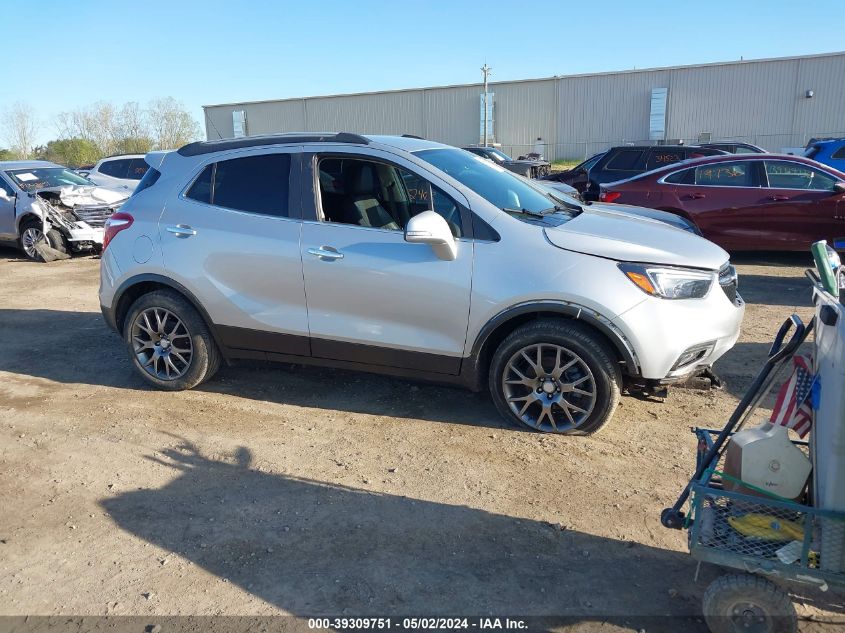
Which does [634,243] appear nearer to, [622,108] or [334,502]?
[334,502]

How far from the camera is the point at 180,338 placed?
5.26m

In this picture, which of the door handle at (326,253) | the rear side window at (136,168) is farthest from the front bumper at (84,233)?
the door handle at (326,253)

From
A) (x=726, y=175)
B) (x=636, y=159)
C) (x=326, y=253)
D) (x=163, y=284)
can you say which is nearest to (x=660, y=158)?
(x=636, y=159)

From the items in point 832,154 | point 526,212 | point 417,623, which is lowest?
point 417,623

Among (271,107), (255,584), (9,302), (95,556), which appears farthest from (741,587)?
(271,107)

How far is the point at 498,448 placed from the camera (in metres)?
4.27

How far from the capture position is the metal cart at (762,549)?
2475 millimetres

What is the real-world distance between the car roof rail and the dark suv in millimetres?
9304

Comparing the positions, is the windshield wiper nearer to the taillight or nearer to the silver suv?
the silver suv

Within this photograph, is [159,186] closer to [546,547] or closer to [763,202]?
[546,547]

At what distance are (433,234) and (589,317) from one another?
1.05 meters

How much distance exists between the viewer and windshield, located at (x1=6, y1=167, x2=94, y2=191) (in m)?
12.3

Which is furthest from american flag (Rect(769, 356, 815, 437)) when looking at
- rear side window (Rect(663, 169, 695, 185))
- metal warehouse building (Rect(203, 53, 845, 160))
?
metal warehouse building (Rect(203, 53, 845, 160))

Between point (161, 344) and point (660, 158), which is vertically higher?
point (660, 158)
